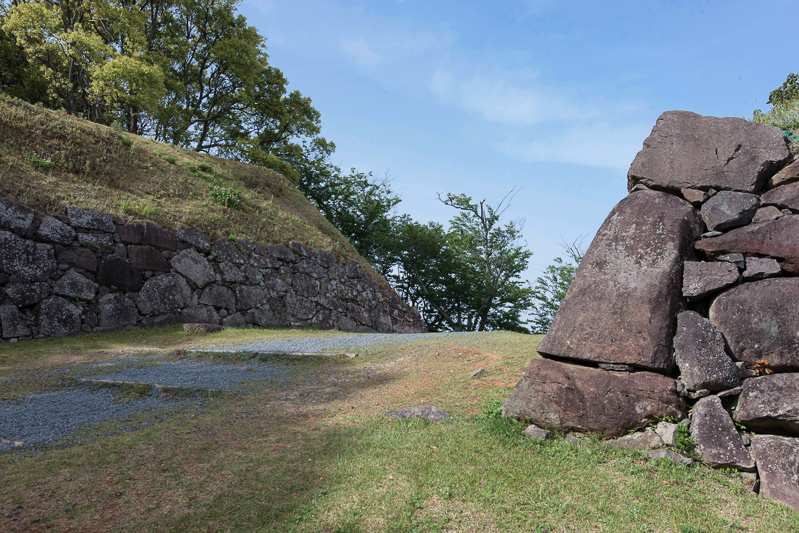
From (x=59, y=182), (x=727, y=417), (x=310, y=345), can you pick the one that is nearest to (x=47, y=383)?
(x=310, y=345)

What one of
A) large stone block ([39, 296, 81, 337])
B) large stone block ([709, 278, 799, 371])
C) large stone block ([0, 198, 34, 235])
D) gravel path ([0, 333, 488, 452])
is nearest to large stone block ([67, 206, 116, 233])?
large stone block ([0, 198, 34, 235])

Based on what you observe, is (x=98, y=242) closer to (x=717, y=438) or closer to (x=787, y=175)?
(x=717, y=438)

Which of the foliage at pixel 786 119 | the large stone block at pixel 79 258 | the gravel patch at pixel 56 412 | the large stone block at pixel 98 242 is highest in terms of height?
the foliage at pixel 786 119

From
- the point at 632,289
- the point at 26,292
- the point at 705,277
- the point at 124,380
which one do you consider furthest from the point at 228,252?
the point at 705,277

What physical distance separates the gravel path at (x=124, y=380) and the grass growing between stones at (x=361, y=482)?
0.81 m

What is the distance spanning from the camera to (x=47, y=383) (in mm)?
7578

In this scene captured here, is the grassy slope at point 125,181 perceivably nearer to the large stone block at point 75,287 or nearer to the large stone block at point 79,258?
the large stone block at point 79,258

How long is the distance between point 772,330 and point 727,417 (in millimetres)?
866

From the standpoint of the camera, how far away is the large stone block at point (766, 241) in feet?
14.5

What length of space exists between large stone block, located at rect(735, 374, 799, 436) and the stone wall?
12.4 meters

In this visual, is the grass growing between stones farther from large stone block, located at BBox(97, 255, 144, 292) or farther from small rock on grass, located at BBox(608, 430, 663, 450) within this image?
large stone block, located at BBox(97, 255, 144, 292)

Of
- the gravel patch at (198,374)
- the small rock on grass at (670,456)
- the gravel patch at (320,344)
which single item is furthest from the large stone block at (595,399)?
the gravel patch at (320,344)

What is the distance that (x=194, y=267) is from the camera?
1357 centimetres

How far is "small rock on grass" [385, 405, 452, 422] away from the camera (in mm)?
5433
